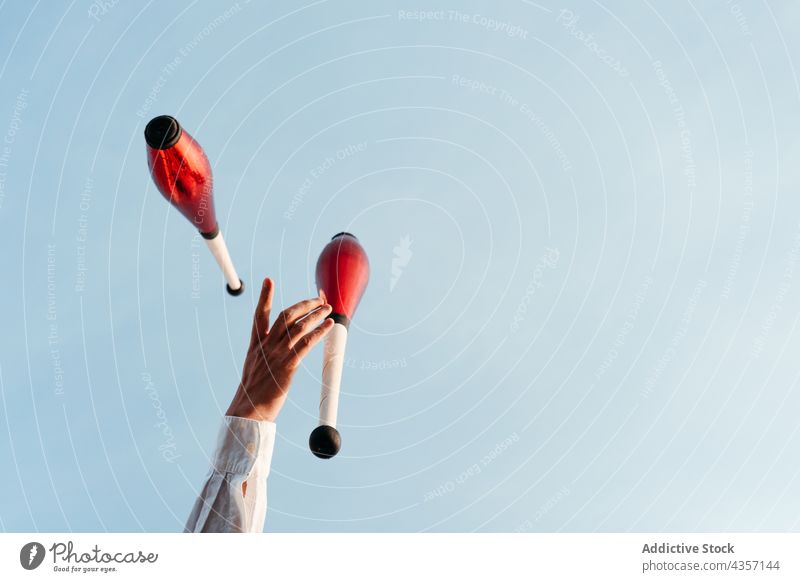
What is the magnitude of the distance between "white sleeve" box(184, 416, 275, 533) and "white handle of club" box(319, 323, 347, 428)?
1.40 feet

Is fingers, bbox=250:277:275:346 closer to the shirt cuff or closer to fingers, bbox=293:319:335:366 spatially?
fingers, bbox=293:319:335:366

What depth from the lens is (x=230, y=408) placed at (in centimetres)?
596

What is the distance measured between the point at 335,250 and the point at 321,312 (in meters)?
0.66

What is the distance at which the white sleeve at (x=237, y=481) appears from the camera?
5.17 metres

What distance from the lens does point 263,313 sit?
6.34 metres

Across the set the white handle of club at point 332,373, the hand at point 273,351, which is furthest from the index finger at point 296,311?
the white handle of club at point 332,373

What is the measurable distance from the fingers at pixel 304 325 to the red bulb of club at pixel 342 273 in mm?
236

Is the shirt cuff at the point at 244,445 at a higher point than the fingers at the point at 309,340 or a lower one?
lower

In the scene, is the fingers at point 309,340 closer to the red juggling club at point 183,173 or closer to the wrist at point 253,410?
the wrist at point 253,410
